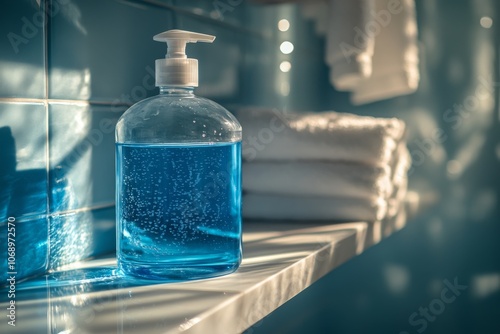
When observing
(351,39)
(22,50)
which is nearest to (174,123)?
(22,50)

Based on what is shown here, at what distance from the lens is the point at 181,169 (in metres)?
0.60

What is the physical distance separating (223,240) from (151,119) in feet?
0.45

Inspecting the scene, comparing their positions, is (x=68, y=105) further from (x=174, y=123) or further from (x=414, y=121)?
(x=414, y=121)

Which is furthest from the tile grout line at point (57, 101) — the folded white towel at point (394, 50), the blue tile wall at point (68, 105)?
the folded white towel at point (394, 50)

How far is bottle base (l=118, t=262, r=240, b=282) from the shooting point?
592mm

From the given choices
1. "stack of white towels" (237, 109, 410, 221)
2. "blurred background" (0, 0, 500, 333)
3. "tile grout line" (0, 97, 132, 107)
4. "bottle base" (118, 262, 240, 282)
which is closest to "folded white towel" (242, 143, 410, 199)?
"stack of white towels" (237, 109, 410, 221)

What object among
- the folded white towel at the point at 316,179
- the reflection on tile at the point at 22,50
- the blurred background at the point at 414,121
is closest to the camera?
the reflection on tile at the point at 22,50

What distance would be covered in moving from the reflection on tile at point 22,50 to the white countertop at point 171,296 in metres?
0.19

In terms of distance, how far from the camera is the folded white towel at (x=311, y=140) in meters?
0.96

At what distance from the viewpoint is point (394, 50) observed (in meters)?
1.16

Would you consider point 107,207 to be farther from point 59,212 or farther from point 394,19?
point 394,19

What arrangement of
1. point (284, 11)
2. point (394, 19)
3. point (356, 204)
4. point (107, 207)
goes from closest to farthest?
point (107, 207), point (356, 204), point (394, 19), point (284, 11)

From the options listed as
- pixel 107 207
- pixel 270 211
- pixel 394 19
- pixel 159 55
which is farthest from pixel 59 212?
pixel 394 19

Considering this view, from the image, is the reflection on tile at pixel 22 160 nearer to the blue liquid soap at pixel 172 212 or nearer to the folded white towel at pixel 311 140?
the blue liquid soap at pixel 172 212
